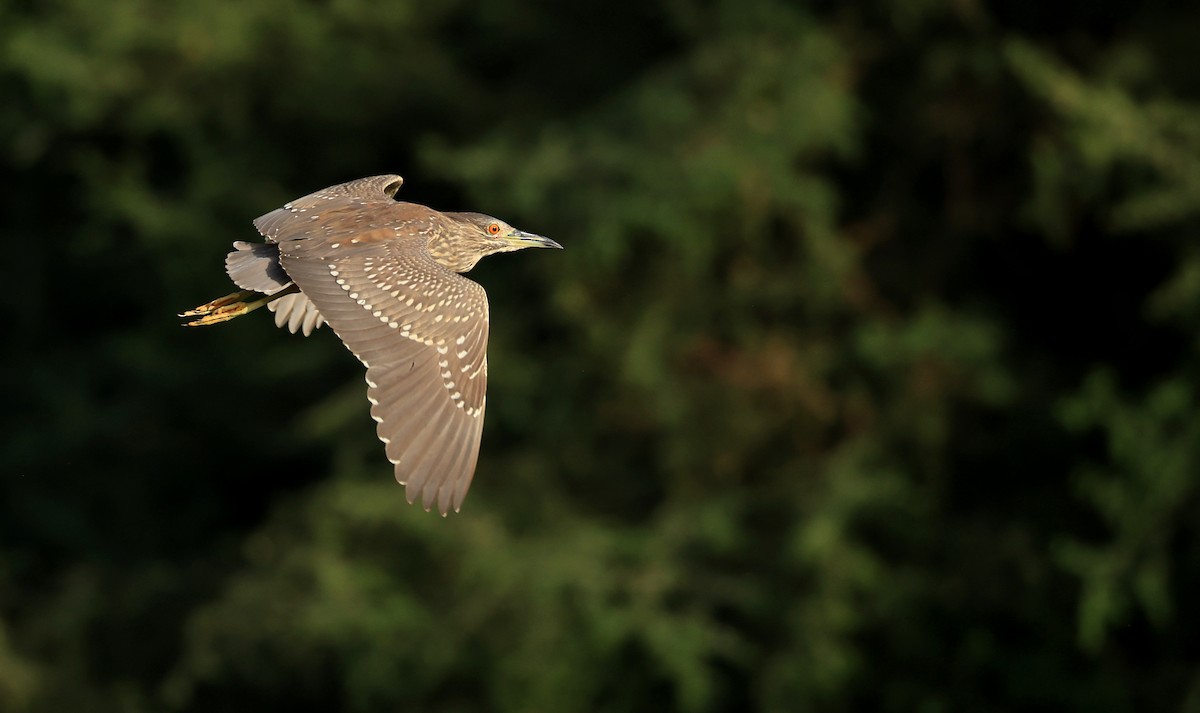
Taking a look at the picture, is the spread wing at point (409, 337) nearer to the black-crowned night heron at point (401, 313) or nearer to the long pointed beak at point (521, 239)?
the black-crowned night heron at point (401, 313)

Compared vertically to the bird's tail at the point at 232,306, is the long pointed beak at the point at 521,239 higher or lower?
higher

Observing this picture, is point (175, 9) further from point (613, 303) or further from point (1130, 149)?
point (1130, 149)

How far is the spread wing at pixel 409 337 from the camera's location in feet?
17.9

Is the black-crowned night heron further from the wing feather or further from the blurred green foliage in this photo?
the blurred green foliage

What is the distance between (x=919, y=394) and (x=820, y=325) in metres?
0.77

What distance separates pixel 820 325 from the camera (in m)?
11.9

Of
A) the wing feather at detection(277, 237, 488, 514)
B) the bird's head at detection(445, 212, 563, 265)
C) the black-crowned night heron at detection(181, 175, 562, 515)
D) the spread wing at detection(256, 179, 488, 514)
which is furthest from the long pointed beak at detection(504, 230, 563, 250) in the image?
the wing feather at detection(277, 237, 488, 514)

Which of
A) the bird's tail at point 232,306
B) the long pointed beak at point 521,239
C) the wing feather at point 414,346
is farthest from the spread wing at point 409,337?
the long pointed beak at point 521,239

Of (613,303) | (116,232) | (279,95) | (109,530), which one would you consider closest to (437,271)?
(613,303)

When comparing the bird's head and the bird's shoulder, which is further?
the bird's head

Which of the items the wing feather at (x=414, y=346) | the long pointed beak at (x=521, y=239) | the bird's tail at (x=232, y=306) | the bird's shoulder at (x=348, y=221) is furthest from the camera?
the long pointed beak at (x=521, y=239)

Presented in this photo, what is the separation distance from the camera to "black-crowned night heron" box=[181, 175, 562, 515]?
5465 mm

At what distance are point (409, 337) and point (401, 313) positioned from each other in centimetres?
9

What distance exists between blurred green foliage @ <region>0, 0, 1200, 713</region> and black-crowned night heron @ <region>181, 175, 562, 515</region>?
4.91 metres
